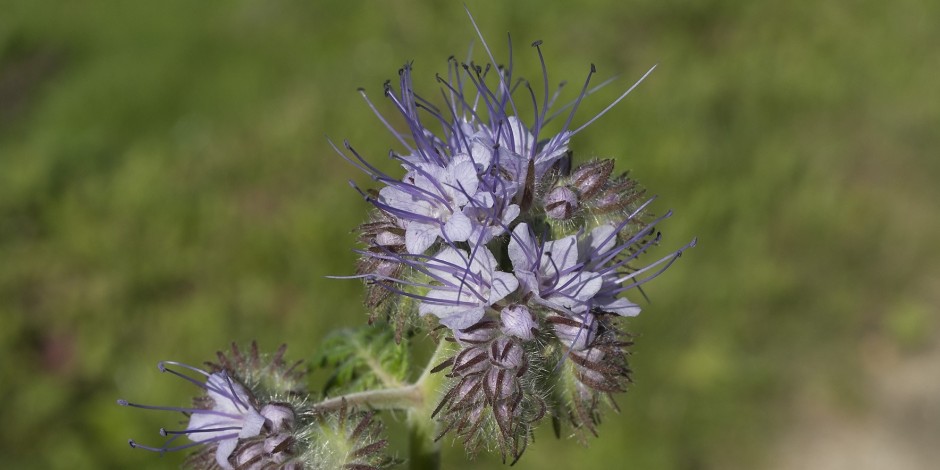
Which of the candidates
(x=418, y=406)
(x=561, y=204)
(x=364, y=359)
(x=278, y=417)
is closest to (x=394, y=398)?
(x=418, y=406)

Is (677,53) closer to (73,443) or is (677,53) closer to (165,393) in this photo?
(165,393)

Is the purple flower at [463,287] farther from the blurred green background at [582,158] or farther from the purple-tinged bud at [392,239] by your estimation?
the blurred green background at [582,158]

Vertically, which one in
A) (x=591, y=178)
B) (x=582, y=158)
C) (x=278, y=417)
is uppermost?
(x=582, y=158)

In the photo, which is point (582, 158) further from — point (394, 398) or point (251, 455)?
point (251, 455)

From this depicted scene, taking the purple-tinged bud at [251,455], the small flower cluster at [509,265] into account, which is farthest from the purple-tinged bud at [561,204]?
the purple-tinged bud at [251,455]

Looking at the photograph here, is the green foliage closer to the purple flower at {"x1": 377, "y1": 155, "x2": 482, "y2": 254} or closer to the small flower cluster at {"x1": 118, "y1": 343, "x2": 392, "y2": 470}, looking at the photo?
the small flower cluster at {"x1": 118, "y1": 343, "x2": 392, "y2": 470}

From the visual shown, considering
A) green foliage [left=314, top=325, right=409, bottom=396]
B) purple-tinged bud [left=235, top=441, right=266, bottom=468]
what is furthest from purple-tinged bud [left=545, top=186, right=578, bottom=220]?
purple-tinged bud [left=235, top=441, right=266, bottom=468]

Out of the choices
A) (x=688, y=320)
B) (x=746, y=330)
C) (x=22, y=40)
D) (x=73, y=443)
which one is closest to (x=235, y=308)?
(x=73, y=443)
